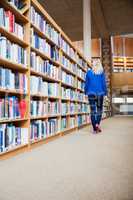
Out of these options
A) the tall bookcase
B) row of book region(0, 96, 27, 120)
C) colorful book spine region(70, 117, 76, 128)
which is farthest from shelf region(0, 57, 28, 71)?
colorful book spine region(70, 117, 76, 128)

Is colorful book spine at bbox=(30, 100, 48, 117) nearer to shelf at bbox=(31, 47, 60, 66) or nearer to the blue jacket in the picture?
shelf at bbox=(31, 47, 60, 66)

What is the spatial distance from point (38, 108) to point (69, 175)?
185 cm

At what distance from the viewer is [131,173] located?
2.02 meters

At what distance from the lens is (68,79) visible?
5508 mm

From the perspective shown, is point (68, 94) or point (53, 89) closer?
point (53, 89)

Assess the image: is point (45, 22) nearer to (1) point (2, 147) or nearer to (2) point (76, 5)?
(1) point (2, 147)

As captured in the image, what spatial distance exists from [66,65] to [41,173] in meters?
3.50

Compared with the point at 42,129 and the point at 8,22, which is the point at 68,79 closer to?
the point at 42,129

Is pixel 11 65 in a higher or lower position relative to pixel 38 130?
higher

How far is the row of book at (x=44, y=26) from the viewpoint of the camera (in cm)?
361

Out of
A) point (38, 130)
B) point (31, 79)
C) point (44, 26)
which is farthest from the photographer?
point (44, 26)

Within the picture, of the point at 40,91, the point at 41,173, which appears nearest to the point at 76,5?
the point at 40,91

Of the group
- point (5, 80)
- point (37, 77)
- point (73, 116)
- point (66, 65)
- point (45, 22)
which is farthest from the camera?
point (73, 116)

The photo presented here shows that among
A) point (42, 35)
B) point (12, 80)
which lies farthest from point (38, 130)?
point (42, 35)
